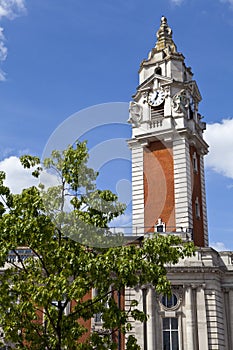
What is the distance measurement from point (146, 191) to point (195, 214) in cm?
426

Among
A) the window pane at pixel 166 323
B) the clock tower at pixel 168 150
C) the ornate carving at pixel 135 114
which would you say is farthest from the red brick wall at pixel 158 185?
the window pane at pixel 166 323

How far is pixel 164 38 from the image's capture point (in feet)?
152

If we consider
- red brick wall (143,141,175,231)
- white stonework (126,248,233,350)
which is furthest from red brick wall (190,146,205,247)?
white stonework (126,248,233,350)

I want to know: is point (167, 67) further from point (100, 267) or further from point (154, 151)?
point (100, 267)

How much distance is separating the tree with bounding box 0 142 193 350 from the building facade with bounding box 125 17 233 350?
13407 mm

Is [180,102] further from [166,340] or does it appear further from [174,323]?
[166,340]

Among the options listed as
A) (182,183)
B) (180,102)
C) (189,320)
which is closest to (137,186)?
(182,183)

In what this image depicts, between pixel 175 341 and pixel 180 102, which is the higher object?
pixel 180 102

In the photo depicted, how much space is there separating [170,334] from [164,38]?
2717cm

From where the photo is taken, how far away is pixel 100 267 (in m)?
16.5

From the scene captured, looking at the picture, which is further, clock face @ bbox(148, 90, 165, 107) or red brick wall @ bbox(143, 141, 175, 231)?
clock face @ bbox(148, 90, 165, 107)

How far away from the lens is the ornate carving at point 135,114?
42312mm

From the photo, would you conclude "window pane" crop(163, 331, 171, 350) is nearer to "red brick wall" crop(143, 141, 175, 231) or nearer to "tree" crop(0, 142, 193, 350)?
"red brick wall" crop(143, 141, 175, 231)

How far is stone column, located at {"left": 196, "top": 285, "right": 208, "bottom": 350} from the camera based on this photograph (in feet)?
98.4
